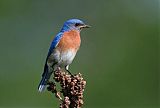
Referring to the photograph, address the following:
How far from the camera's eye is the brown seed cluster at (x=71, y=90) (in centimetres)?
1157

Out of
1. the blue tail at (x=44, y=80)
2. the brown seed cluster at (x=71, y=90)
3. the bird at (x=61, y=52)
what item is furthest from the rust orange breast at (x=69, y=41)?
the brown seed cluster at (x=71, y=90)

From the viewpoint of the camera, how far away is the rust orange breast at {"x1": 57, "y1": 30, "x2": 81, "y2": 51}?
14.0m

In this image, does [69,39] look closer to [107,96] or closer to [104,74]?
[107,96]

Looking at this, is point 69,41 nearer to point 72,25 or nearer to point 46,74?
point 72,25

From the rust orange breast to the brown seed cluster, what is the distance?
77.1 inches

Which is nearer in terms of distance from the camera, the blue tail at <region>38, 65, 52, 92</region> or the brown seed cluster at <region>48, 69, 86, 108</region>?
the brown seed cluster at <region>48, 69, 86, 108</region>

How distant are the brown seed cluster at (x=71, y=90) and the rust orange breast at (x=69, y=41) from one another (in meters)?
1.96

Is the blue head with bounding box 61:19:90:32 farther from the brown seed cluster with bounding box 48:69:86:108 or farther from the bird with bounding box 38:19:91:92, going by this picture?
the brown seed cluster with bounding box 48:69:86:108

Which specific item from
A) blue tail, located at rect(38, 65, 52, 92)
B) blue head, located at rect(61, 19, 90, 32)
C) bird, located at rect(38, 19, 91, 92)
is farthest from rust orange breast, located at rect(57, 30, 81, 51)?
blue tail, located at rect(38, 65, 52, 92)

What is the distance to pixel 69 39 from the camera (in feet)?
46.3

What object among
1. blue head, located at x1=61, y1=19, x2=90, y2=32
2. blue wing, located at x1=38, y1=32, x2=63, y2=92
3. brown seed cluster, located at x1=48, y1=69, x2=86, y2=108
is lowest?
brown seed cluster, located at x1=48, y1=69, x2=86, y2=108

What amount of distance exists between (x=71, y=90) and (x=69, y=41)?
95.9 inches

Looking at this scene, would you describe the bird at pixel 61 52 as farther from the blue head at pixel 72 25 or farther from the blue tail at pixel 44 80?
the blue head at pixel 72 25

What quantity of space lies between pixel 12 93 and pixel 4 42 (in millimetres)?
5199
